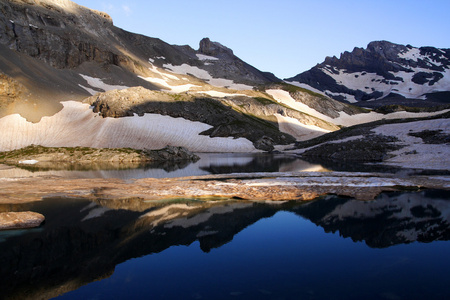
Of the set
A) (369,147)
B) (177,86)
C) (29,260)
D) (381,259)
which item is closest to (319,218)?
(381,259)

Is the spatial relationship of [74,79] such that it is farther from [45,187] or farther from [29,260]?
[29,260]

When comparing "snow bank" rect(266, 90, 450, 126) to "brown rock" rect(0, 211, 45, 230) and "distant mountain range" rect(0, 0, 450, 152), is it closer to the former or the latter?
"distant mountain range" rect(0, 0, 450, 152)

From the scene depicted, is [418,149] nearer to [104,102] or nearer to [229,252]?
[229,252]

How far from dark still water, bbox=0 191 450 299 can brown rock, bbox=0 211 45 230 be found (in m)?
0.58

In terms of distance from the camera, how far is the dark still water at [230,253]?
33.1 ft

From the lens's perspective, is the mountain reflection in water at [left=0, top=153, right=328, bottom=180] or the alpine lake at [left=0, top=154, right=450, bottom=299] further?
the mountain reflection in water at [left=0, top=153, right=328, bottom=180]

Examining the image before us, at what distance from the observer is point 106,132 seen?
3612 inches

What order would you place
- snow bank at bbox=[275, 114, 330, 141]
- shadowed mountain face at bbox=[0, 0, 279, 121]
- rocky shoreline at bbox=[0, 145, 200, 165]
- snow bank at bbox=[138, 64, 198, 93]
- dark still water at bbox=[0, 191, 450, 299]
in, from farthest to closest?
snow bank at bbox=[138, 64, 198, 93] → snow bank at bbox=[275, 114, 330, 141] → shadowed mountain face at bbox=[0, 0, 279, 121] → rocky shoreline at bbox=[0, 145, 200, 165] → dark still water at bbox=[0, 191, 450, 299]

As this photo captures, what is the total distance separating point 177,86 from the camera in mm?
164625

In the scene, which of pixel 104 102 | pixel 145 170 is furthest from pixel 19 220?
pixel 104 102

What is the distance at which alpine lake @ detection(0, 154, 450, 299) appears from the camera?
398 inches

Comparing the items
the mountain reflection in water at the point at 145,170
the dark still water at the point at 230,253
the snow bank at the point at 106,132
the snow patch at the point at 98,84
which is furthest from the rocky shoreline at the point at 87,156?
the snow patch at the point at 98,84

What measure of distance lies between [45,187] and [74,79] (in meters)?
115

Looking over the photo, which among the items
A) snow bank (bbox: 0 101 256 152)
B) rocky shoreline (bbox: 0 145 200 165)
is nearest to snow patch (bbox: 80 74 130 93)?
snow bank (bbox: 0 101 256 152)
